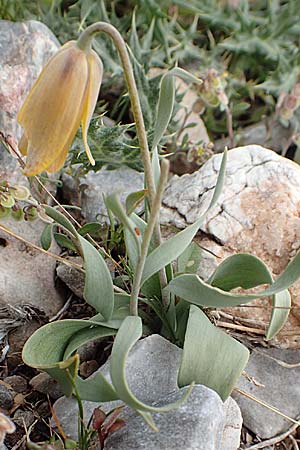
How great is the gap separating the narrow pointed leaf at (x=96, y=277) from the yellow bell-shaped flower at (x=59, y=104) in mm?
171

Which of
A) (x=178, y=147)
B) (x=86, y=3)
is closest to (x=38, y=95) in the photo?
(x=178, y=147)

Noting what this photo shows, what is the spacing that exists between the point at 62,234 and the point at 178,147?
641 mm

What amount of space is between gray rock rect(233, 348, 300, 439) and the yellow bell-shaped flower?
2.21 feet

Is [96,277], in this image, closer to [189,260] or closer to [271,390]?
[189,260]

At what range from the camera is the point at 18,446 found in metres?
1.27

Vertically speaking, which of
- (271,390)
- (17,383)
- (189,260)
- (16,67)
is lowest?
(271,390)

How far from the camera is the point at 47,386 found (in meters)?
1.38

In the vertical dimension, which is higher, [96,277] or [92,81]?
[92,81]

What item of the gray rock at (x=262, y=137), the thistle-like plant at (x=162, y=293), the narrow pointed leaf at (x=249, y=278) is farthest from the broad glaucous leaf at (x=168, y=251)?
the gray rock at (x=262, y=137)

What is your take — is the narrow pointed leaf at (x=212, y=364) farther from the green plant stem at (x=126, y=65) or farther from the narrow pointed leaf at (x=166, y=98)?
the narrow pointed leaf at (x=166, y=98)

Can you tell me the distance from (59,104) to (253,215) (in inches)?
24.6

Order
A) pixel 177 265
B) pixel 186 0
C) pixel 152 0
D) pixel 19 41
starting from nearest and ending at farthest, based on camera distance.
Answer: pixel 177 265, pixel 19 41, pixel 152 0, pixel 186 0

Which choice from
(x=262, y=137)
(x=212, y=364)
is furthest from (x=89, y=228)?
(x=262, y=137)

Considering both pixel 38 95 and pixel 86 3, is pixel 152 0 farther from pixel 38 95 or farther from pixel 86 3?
pixel 38 95
